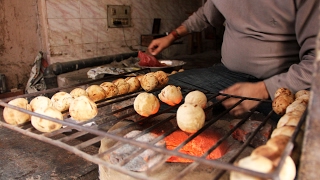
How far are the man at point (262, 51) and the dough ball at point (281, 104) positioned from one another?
0.28 metres

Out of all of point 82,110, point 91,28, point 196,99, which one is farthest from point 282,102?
point 91,28

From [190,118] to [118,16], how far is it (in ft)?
15.0

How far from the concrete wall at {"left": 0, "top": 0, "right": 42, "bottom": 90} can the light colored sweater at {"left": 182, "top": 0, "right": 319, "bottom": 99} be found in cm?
357

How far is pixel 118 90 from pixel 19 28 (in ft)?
12.3

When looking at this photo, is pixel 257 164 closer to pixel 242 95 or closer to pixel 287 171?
pixel 287 171

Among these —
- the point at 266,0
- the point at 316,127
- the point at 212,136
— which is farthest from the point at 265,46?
the point at 316,127

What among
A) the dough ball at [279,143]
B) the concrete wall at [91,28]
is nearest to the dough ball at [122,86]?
the dough ball at [279,143]

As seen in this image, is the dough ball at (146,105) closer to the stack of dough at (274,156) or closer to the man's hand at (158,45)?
the stack of dough at (274,156)

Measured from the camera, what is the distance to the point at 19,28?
4.92 metres

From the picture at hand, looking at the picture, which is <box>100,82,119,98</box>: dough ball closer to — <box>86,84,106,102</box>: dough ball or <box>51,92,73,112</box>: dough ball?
<box>86,84,106,102</box>: dough ball

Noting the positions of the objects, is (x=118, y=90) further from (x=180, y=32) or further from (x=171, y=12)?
(x=171, y=12)

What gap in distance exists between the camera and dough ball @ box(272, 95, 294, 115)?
4.99 ft

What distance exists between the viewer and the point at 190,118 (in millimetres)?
1345

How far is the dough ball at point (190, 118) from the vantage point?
1344mm
